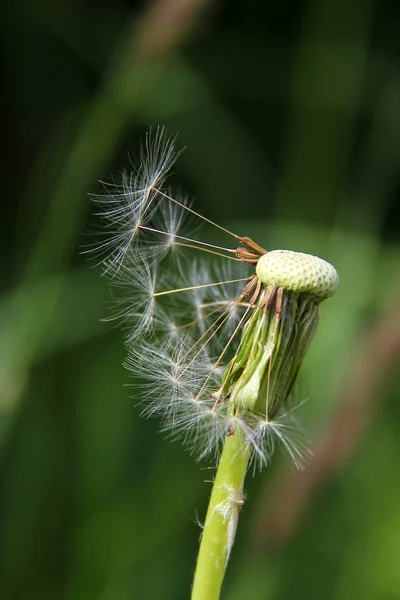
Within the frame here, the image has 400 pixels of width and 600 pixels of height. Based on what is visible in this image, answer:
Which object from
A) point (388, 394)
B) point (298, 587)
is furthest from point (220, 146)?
point (298, 587)

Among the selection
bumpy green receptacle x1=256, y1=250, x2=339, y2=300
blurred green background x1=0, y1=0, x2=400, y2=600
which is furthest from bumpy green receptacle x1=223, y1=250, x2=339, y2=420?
blurred green background x1=0, y1=0, x2=400, y2=600

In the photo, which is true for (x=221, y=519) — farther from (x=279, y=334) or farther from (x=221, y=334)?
(x=221, y=334)

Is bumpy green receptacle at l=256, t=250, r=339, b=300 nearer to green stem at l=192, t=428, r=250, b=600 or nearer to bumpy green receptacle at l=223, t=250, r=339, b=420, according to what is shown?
bumpy green receptacle at l=223, t=250, r=339, b=420

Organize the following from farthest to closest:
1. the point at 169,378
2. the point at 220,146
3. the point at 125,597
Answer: the point at 220,146 < the point at 125,597 < the point at 169,378

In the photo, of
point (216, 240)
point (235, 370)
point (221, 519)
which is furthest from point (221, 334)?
point (216, 240)

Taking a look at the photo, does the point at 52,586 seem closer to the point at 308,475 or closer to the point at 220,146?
the point at 308,475

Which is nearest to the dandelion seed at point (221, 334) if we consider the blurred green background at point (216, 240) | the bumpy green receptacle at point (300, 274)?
the bumpy green receptacle at point (300, 274)
